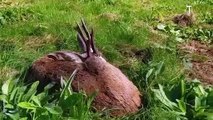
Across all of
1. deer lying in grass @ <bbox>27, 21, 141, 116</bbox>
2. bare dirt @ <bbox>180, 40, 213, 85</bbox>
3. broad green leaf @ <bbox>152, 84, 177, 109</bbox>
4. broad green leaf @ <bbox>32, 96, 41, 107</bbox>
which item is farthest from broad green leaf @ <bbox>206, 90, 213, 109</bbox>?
broad green leaf @ <bbox>32, 96, 41, 107</bbox>

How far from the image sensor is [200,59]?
6.78 meters

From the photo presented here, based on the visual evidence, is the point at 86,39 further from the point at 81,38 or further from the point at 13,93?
the point at 13,93

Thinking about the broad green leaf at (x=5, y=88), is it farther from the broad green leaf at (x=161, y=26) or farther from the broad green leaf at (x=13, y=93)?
the broad green leaf at (x=161, y=26)

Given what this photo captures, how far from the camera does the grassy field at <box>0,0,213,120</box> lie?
5.64 m

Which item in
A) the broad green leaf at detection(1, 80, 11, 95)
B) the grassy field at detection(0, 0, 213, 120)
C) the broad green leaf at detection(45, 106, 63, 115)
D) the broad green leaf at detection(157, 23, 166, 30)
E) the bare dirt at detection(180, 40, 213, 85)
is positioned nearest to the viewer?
the broad green leaf at detection(45, 106, 63, 115)

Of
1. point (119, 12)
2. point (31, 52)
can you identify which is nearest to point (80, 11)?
point (119, 12)

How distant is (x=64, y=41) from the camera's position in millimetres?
6902

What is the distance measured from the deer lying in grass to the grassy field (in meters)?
0.16

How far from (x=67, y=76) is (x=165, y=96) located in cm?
88

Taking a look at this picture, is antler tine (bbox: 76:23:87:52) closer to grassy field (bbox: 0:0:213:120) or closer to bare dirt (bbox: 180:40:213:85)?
grassy field (bbox: 0:0:213:120)

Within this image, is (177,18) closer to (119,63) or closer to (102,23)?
(102,23)

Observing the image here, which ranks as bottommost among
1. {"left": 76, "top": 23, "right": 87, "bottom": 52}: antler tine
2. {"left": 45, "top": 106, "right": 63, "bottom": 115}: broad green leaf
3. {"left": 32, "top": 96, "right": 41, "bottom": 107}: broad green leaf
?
{"left": 45, "top": 106, "right": 63, "bottom": 115}: broad green leaf

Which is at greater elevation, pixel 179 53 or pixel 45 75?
pixel 45 75

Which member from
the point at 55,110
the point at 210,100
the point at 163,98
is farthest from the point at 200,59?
the point at 55,110
